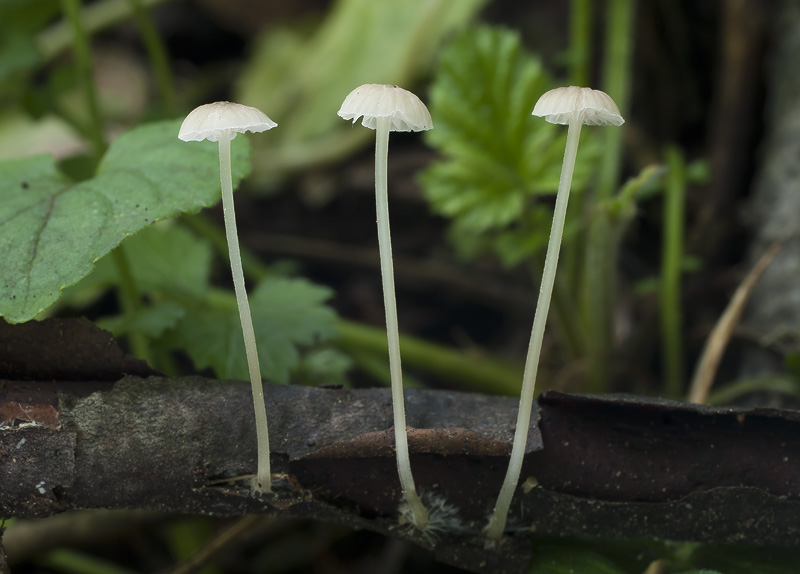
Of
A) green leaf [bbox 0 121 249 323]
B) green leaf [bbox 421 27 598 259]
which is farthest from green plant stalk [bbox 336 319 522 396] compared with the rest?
green leaf [bbox 0 121 249 323]

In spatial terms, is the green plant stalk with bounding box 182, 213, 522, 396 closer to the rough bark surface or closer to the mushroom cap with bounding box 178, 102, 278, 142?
the rough bark surface

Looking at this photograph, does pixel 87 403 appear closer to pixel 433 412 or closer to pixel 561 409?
pixel 433 412

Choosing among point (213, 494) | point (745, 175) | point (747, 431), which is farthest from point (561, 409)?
point (745, 175)

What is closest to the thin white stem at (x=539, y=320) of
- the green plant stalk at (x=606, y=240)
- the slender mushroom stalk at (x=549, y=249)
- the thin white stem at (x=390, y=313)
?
the slender mushroom stalk at (x=549, y=249)

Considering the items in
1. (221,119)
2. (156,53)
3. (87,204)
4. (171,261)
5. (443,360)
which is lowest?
(443,360)

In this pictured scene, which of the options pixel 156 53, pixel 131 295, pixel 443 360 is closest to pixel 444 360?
pixel 443 360

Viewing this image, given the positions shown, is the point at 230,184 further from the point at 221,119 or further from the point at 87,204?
the point at 87,204
